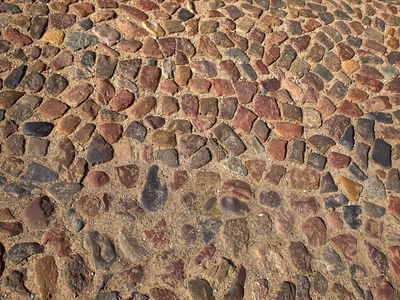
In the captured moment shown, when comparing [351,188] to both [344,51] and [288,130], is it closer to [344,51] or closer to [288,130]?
[288,130]

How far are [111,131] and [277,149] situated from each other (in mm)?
1268

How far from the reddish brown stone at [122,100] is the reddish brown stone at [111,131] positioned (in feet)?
0.55

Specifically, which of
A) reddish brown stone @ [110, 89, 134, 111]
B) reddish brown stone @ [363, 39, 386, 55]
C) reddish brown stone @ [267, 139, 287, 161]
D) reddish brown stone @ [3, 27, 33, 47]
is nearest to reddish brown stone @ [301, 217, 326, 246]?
reddish brown stone @ [267, 139, 287, 161]

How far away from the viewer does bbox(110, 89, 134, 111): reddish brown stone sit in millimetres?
2818

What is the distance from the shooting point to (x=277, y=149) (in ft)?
9.27

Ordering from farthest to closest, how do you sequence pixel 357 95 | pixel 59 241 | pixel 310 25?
pixel 310 25, pixel 357 95, pixel 59 241

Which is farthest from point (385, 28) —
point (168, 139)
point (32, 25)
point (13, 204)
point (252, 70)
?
point (13, 204)

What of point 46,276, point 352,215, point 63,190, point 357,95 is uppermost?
point 357,95

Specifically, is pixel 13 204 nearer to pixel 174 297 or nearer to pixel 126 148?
pixel 126 148

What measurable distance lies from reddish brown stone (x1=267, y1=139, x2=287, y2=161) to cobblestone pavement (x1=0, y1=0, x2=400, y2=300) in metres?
0.02

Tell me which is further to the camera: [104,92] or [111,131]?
[104,92]

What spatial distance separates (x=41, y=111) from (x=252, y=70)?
69.9 inches

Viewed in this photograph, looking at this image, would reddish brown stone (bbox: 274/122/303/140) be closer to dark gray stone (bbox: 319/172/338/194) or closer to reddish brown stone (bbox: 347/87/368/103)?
dark gray stone (bbox: 319/172/338/194)

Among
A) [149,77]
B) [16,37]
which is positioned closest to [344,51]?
[149,77]
